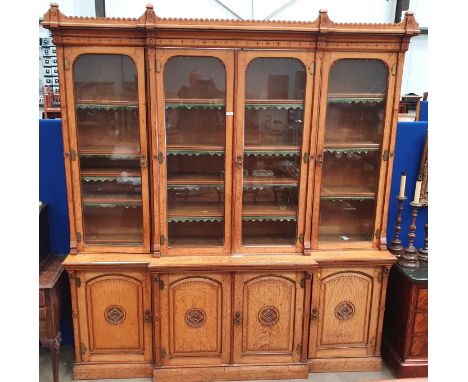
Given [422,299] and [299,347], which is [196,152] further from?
[422,299]

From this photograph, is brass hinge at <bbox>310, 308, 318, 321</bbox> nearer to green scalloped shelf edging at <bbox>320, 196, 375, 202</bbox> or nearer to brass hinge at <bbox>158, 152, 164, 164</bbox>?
green scalloped shelf edging at <bbox>320, 196, 375, 202</bbox>

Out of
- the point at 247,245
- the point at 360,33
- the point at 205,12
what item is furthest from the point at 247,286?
the point at 205,12

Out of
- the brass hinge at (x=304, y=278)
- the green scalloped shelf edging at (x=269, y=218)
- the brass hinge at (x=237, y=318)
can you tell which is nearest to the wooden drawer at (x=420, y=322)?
the brass hinge at (x=304, y=278)

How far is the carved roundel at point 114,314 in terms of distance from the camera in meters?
2.37

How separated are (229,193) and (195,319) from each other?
81 centimetres

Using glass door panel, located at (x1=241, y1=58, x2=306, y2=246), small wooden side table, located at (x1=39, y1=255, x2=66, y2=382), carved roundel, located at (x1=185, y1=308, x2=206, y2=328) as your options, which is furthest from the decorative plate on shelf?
small wooden side table, located at (x1=39, y1=255, x2=66, y2=382)

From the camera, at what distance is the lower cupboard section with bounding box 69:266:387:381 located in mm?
2342

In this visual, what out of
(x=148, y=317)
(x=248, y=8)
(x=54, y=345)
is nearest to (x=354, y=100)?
(x=148, y=317)

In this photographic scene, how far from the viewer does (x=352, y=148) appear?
92.4 inches

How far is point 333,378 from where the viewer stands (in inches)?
97.1

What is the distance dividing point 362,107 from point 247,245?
1.09 meters

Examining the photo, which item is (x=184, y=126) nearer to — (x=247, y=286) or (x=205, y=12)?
(x=247, y=286)

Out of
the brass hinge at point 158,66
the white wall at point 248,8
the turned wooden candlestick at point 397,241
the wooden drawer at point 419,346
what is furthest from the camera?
the white wall at point 248,8

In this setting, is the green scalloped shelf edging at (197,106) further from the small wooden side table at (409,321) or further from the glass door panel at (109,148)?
the small wooden side table at (409,321)
